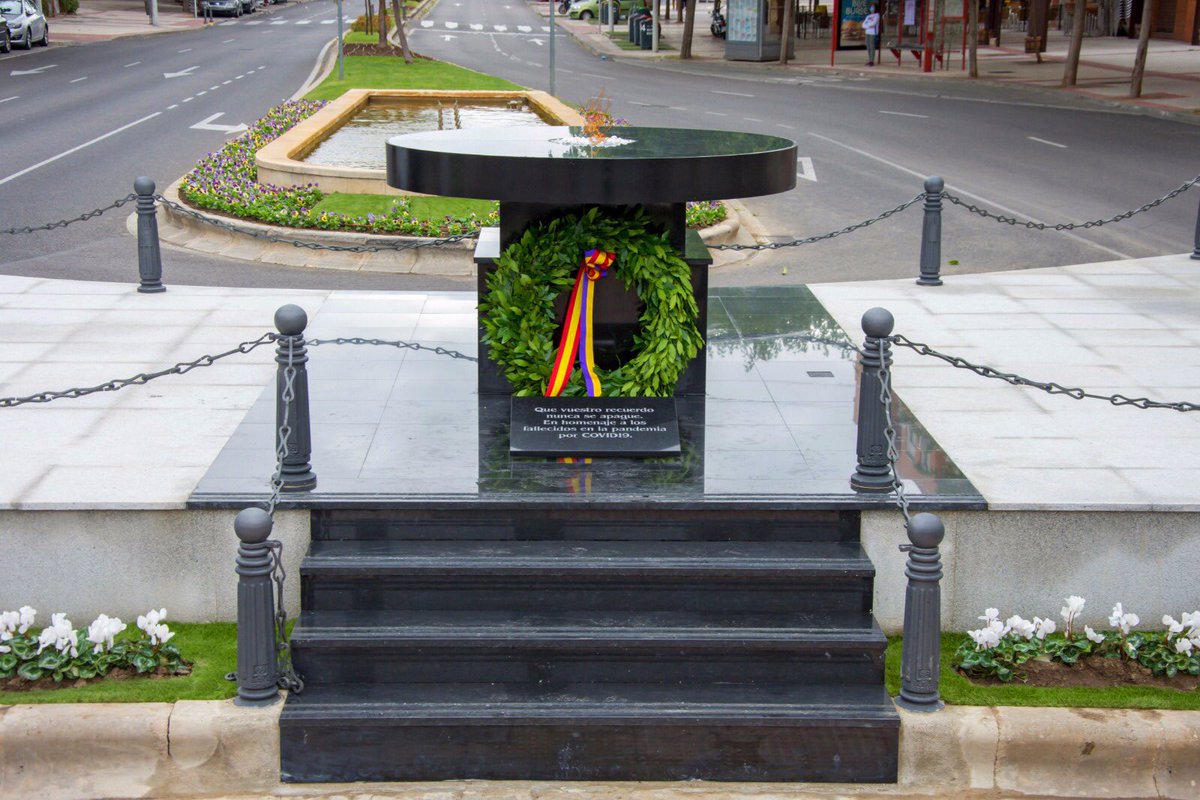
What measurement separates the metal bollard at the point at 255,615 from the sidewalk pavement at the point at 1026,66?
89.8 ft

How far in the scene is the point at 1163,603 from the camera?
23.6 feet

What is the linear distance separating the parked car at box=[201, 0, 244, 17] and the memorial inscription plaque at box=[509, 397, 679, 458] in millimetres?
71789

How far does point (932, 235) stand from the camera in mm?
12969

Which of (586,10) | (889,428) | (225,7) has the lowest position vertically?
(889,428)

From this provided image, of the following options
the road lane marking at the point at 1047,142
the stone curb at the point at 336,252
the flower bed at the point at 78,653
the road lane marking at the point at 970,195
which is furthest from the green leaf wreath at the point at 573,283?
the road lane marking at the point at 1047,142

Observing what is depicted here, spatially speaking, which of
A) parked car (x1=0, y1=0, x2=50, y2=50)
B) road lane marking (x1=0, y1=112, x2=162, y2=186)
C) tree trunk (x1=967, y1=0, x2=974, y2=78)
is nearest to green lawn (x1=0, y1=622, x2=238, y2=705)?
road lane marking (x1=0, y1=112, x2=162, y2=186)

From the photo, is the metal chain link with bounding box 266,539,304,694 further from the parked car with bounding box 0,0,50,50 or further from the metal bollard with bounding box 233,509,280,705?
the parked car with bounding box 0,0,50,50

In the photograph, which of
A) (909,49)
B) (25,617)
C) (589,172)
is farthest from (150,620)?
(909,49)

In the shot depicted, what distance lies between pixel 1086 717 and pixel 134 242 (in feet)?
43.3

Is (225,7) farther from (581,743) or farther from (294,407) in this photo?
(581,743)

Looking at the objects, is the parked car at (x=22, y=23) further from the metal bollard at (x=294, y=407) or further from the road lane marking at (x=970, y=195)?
the metal bollard at (x=294, y=407)

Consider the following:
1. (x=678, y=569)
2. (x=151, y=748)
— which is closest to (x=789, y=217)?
(x=678, y=569)

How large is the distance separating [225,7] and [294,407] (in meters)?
73.4

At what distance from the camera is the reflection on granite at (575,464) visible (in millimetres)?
7236
